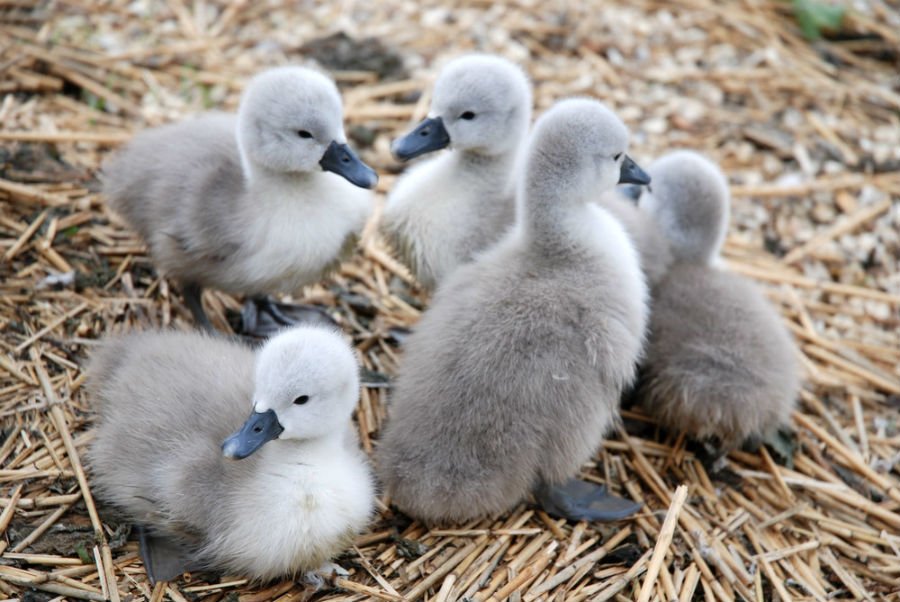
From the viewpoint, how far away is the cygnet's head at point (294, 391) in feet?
8.17

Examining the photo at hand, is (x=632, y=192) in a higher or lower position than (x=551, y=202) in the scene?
lower

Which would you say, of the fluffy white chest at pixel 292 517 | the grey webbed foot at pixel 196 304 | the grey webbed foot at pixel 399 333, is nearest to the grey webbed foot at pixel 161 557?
the fluffy white chest at pixel 292 517

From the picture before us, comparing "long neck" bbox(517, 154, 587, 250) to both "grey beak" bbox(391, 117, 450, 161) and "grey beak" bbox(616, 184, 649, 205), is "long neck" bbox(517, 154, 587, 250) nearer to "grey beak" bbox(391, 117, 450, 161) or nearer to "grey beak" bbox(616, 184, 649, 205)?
"grey beak" bbox(391, 117, 450, 161)

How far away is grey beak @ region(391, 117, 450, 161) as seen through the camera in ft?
11.0

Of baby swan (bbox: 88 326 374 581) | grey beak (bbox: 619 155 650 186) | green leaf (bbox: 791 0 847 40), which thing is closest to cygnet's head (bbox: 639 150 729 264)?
grey beak (bbox: 619 155 650 186)

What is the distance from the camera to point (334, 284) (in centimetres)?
396

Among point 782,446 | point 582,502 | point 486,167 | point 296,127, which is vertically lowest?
point 782,446

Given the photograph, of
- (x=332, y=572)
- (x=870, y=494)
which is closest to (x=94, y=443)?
(x=332, y=572)

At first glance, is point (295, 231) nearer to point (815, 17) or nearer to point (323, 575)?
point (323, 575)

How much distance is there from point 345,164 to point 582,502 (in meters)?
1.39

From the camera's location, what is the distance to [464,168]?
343cm

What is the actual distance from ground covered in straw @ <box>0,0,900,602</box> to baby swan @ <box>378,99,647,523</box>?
21 cm

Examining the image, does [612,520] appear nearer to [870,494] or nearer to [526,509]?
[526,509]

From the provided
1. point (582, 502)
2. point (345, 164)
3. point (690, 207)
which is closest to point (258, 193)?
point (345, 164)
